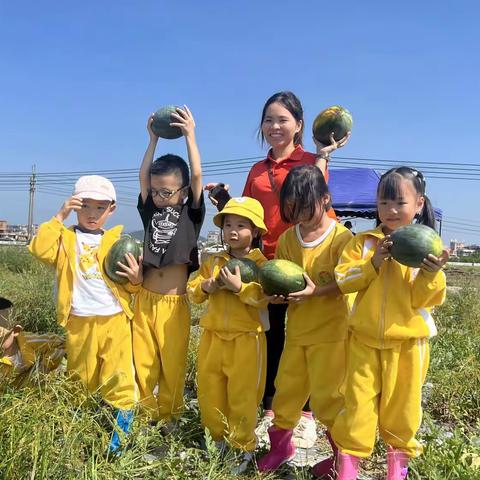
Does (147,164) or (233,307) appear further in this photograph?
(147,164)

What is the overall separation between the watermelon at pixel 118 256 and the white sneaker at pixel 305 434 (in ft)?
5.81

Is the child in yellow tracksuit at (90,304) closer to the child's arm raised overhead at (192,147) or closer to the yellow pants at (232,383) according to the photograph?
the yellow pants at (232,383)

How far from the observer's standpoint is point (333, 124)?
13.9ft

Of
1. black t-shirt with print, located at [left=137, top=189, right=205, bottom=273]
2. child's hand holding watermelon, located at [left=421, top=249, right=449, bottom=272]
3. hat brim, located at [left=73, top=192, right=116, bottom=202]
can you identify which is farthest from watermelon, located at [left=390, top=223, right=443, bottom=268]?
hat brim, located at [left=73, top=192, right=116, bottom=202]

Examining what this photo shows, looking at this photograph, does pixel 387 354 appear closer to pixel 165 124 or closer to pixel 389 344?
pixel 389 344

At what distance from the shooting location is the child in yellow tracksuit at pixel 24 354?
365 centimetres

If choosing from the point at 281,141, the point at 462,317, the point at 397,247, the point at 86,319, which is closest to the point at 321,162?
the point at 281,141

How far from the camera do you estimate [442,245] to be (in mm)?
2855

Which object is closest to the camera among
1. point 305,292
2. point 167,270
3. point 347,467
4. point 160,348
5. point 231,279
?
point 347,467

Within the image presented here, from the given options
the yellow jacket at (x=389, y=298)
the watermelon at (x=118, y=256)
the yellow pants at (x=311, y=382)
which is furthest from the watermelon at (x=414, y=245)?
the watermelon at (x=118, y=256)

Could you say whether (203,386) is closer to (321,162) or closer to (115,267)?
(115,267)

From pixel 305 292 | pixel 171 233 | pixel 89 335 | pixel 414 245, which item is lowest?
pixel 89 335

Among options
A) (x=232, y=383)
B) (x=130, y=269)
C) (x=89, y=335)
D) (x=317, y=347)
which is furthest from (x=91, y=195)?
(x=317, y=347)

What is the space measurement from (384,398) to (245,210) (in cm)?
153
